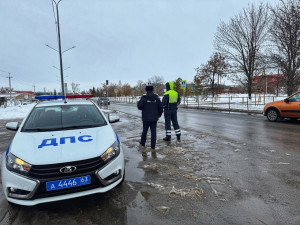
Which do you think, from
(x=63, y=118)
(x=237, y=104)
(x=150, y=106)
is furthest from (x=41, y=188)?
(x=237, y=104)

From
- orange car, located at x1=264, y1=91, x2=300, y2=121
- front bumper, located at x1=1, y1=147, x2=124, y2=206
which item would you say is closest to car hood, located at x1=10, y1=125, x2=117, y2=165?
front bumper, located at x1=1, y1=147, x2=124, y2=206

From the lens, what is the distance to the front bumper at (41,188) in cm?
252

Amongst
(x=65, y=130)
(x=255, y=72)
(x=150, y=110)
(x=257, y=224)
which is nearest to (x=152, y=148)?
(x=150, y=110)

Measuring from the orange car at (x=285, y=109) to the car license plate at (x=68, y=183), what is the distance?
423 inches

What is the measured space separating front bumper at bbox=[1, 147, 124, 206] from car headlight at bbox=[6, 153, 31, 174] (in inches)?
2.0

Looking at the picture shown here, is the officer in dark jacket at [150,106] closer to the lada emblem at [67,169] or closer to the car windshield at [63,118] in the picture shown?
the car windshield at [63,118]

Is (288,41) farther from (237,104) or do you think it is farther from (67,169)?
(67,169)

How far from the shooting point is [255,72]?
2134 cm

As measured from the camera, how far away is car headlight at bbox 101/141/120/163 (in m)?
2.89

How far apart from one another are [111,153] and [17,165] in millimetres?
1204

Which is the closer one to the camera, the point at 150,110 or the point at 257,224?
the point at 257,224

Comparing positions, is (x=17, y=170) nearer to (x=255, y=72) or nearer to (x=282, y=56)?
(x=282, y=56)

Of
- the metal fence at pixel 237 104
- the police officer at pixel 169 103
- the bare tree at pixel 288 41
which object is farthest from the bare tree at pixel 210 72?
the police officer at pixel 169 103

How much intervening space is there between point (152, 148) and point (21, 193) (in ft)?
12.0
